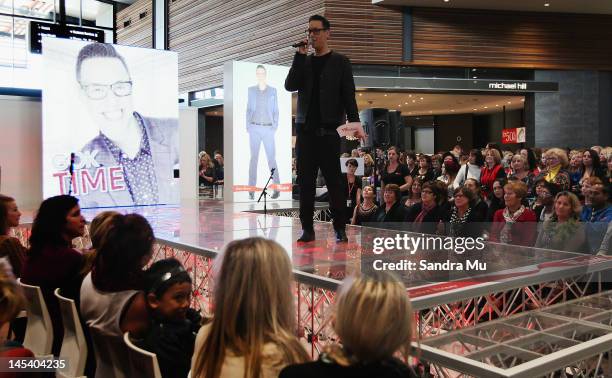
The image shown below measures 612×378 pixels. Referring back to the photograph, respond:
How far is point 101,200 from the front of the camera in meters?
7.94

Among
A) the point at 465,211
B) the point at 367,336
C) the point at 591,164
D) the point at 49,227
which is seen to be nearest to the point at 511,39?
the point at 591,164

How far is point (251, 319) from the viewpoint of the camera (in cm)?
150

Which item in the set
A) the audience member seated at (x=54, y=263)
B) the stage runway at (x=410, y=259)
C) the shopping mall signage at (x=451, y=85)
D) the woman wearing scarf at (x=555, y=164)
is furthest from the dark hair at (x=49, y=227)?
the shopping mall signage at (x=451, y=85)

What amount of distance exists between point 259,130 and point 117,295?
7576 mm

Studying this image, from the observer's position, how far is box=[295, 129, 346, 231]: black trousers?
357 centimetres

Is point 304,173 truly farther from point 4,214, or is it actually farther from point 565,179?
point 565,179

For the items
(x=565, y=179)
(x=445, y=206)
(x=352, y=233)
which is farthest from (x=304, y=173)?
(x=565, y=179)

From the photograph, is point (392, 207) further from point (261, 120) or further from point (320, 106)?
point (261, 120)

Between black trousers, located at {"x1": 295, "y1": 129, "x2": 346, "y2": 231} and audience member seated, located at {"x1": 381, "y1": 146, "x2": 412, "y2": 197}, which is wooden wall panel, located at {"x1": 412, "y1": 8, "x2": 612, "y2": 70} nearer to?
audience member seated, located at {"x1": 381, "y1": 146, "x2": 412, "y2": 197}

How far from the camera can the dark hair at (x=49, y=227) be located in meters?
2.69

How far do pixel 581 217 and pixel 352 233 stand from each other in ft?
5.39

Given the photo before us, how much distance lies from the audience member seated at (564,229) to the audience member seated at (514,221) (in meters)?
0.11

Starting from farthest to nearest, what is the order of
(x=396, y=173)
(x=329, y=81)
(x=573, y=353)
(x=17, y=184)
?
(x=17, y=184)
(x=396, y=173)
(x=329, y=81)
(x=573, y=353)

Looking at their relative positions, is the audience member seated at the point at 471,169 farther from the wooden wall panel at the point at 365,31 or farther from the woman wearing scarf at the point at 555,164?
the wooden wall panel at the point at 365,31
